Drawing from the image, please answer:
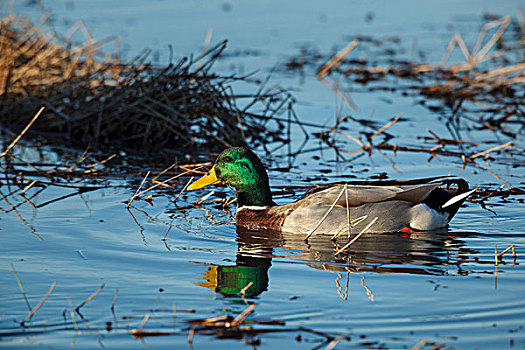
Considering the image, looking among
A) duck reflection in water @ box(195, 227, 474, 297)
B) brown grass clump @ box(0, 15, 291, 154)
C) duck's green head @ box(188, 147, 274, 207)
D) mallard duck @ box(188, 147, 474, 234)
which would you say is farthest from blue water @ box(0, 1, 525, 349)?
brown grass clump @ box(0, 15, 291, 154)

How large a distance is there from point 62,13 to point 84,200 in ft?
31.6

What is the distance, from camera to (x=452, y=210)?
22.4 feet

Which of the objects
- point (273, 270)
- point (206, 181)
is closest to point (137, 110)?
point (206, 181)

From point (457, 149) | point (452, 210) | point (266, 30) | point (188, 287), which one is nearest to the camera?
point (188, 287)

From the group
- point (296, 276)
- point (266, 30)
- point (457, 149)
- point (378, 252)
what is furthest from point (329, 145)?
point (266, 30)

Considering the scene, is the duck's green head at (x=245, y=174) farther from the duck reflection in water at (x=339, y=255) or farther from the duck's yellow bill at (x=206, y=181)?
the duck reflection in water at (x=339, y=255)

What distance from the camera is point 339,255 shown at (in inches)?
238

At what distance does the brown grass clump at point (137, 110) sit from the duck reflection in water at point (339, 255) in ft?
9.65

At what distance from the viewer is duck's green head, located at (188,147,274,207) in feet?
23.2

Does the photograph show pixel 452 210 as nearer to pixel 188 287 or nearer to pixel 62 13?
pixel 188 287

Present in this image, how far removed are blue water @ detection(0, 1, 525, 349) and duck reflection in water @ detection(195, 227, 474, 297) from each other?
0.01 meters

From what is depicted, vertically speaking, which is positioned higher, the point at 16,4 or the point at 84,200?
the point at 16,4

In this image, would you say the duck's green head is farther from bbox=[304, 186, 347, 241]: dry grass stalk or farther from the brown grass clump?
the brown grass clump

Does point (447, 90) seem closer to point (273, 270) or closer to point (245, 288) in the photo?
point (273, 270)
